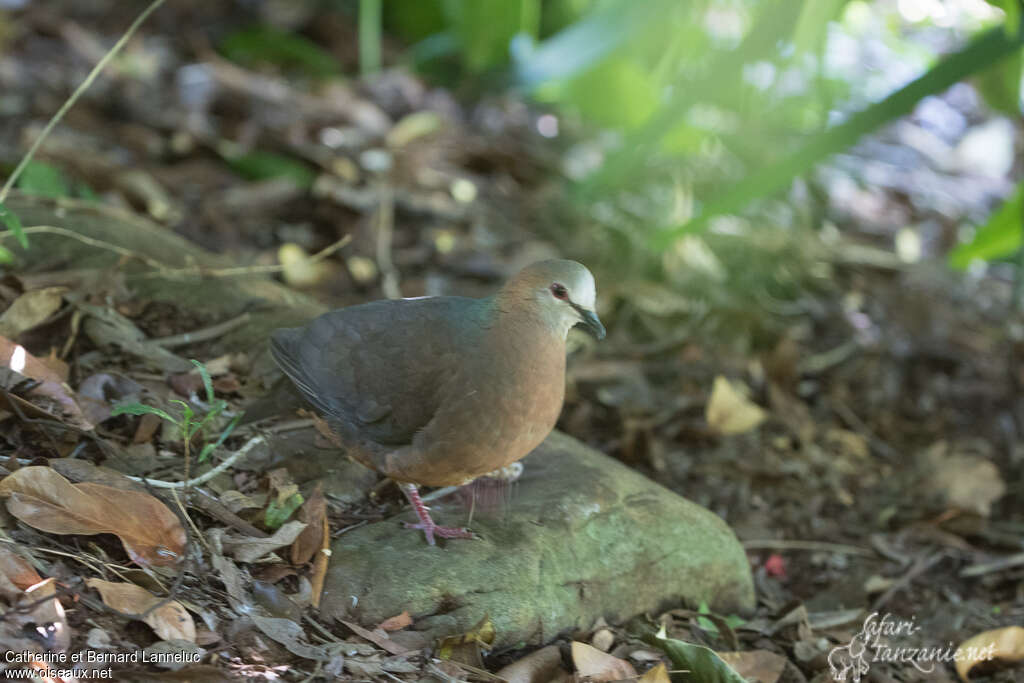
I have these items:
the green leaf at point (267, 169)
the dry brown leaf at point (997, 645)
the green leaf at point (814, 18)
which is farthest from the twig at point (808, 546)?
the green leaf at point (267, 169)

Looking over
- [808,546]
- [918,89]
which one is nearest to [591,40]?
[918,89]

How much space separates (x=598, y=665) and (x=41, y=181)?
2.82 metres

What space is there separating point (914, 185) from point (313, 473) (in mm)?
A: 5526

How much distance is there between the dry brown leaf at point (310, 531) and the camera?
109 inches

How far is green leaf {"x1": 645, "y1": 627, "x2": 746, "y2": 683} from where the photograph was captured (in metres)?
2.69

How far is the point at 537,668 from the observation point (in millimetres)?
2744

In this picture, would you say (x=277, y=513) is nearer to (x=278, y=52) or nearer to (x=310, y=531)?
(x=310, y=531)

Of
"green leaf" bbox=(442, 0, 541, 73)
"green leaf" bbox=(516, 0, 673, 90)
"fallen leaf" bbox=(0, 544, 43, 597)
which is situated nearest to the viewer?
"green leaf" bbox=(516, 0, 673, 90)

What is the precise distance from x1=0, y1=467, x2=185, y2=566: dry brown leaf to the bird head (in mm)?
1130

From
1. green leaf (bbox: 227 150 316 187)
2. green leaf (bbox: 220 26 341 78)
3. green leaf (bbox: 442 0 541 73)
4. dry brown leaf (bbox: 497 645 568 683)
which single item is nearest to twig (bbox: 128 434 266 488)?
dry brown leaf (bbox: 497 645 568 683)

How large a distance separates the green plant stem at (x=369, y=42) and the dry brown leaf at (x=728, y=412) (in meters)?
3.14

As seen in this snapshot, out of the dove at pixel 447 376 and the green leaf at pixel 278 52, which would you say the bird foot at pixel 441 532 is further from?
the green leaf at pixel 278 52

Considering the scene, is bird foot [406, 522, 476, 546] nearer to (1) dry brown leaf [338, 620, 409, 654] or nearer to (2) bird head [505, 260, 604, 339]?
(1) dry brown leaf [338, 620, 409, 654]

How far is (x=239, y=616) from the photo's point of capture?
256 cm
